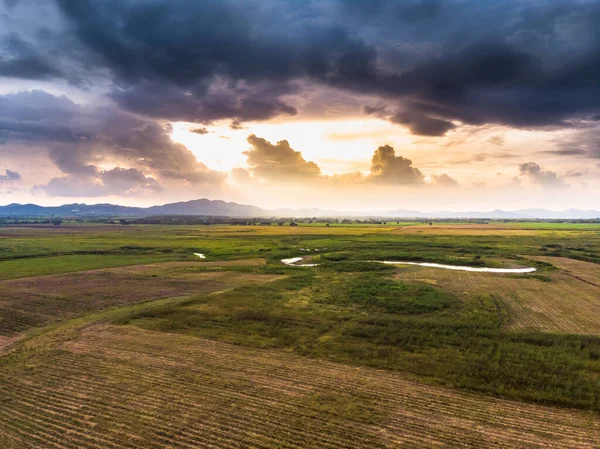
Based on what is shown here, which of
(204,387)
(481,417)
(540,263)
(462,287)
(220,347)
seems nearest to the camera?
(481,417)

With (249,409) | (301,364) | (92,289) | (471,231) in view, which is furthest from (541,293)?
(471,231)

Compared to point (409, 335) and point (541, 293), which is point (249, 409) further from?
point (541, 293)

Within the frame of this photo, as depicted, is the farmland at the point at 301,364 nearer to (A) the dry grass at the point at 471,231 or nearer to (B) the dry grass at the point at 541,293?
(B) the dry grass at the point at 541,293

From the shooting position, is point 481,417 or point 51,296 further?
point 51,296

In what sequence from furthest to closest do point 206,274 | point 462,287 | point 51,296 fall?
point 206,274 → point 462,287 → point 51,296

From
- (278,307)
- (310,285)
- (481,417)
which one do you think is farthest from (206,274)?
(481,417)

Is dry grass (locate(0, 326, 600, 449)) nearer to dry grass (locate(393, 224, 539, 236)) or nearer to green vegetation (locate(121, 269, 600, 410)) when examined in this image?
green vegetation (locate(121, 269, 600, 410))

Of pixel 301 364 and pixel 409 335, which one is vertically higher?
pixel 409 335

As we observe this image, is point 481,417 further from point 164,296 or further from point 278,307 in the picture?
point 164,296
